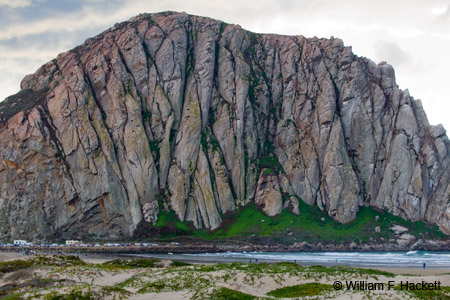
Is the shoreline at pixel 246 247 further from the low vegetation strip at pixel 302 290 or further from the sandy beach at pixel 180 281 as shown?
the low vegetation strip at pixel 302 290

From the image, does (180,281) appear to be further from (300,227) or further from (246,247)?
(300,227)

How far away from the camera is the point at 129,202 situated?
482ft

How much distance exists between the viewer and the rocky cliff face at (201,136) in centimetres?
14325

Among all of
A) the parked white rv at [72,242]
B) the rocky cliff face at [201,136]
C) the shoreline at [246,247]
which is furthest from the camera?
the rocky cliff face at [201,136]

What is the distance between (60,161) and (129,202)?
78.3 ft

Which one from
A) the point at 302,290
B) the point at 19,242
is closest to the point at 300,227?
the point at 19,242

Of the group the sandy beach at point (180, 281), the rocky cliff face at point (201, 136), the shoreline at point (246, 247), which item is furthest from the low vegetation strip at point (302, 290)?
the rocky cliff face at point (201, 136)

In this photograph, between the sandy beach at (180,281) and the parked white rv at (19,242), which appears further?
the parked white rv at (19,242)

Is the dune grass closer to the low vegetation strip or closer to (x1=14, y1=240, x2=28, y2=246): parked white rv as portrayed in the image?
(x1=14, y1=240, x2=28, y2=246): parked white rv

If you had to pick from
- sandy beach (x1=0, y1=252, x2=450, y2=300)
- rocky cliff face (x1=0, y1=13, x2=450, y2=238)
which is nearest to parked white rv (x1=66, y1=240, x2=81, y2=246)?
rocky cliff face (x1=0, y1=13, x2=450, y2=238)

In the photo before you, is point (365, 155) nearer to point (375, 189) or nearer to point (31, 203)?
point (375, 189)

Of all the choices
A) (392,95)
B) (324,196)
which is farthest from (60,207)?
(392,95)

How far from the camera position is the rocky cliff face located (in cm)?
14325

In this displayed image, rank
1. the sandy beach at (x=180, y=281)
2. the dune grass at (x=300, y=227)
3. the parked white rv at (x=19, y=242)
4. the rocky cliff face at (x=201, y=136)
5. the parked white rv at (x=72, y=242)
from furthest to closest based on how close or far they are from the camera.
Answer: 1. the dune grass at (x=300, y=227)
2. the rocky cliff face at (x=201, y=136)
3. the parked white rv at (x=72, y=242)
4. the parked white rv at (x=19, y=242)
5. the sandy beach at (x=180, y=281)
